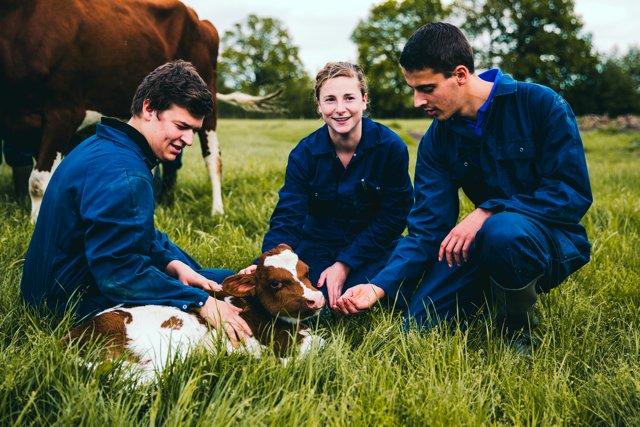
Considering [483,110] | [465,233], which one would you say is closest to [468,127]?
[483,110]

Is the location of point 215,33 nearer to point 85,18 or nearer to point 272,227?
point 85,18

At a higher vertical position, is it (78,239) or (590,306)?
(78,239)

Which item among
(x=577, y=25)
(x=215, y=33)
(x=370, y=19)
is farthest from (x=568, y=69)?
(x=215, y=33)

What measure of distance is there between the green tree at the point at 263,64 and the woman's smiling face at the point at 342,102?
175ft

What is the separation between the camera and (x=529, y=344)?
256cm

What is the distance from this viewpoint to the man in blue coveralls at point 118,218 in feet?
6.75

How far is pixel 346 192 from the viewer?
11.2ft

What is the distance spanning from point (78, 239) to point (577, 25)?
162ft

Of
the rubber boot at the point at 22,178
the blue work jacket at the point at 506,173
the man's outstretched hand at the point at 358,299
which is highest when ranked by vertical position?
the blue work jacket at the point at 506,173

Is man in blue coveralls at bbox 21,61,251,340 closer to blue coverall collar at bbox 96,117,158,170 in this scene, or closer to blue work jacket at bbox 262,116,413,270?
blue coverall collar at bbox 96,117,158,170

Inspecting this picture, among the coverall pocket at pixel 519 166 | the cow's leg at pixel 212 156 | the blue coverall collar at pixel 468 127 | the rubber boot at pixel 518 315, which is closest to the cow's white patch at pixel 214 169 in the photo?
the cow's leg at pixel 212 156

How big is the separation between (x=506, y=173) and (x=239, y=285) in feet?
5.72

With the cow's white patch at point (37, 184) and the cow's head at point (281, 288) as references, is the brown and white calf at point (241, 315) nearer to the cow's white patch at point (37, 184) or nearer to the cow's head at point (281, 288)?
the cow's head at point (281, 288)

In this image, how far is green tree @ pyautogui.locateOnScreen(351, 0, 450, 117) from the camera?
46.5 meters
